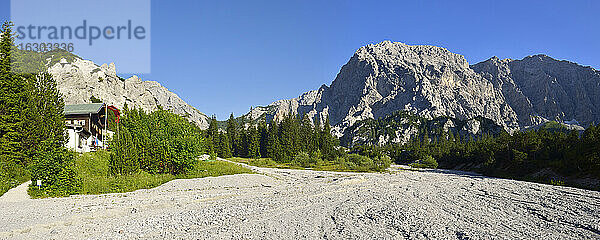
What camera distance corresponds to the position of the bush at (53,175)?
68.8 feet

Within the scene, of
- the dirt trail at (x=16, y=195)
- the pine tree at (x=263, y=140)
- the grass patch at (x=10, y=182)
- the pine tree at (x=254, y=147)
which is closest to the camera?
the dirt trail at (x=16, y=195)

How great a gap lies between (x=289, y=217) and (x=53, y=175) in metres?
16.5

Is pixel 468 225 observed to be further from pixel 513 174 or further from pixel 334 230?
pixel 513 174

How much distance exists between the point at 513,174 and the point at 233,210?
51728 mm

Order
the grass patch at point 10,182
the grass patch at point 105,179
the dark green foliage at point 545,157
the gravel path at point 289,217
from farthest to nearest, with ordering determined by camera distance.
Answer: the dark green foliage at point 545,157, the grass patch at point 105,179, the grass patch at point 10,182, the gravel path at point 289,217

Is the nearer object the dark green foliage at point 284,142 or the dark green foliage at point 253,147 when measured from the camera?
the dark green foliage at point 284,142

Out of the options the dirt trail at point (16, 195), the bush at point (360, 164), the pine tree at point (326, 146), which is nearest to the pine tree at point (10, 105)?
the dirt trail at point (16, 195)

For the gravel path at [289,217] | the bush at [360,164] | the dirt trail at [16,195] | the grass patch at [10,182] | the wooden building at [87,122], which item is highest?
the wooden building at [87,122]

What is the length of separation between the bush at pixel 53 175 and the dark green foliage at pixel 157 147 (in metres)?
6.65

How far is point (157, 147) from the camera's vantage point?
3381 cm

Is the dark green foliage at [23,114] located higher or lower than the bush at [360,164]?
higher

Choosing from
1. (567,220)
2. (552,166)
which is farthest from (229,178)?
(552,166)

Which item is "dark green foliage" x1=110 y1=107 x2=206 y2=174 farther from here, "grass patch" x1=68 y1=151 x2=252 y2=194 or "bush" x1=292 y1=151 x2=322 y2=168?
"bush" x1=292 y1=151 x2=322 y2=168

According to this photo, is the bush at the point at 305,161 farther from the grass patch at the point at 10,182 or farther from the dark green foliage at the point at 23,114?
the grass patch at the point at 10,182
